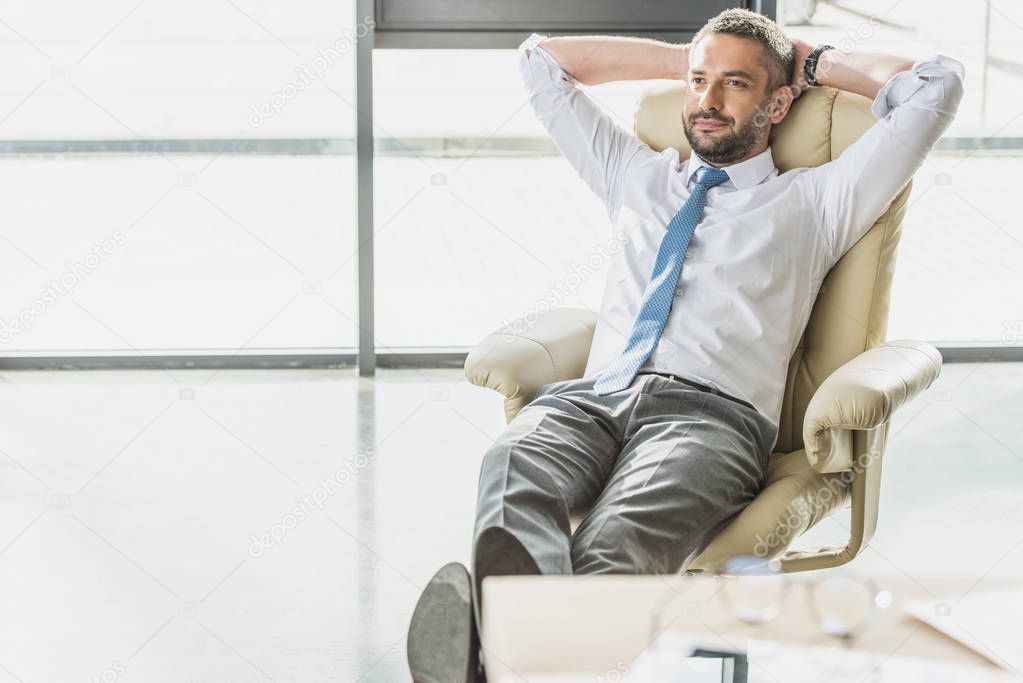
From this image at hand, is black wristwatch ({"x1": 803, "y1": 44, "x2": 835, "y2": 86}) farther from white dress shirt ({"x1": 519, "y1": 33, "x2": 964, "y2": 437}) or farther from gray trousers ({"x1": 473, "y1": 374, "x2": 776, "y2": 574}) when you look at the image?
gray trousers ({"x1": 473, "y1": 374, "x2": 776, "y2": 574})

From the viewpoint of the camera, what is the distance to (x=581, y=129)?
2613 millimetres

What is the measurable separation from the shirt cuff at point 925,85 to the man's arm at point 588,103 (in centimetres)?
49

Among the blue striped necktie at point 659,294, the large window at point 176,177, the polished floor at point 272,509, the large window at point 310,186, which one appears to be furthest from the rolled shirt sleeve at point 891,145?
the large window at point 176,177

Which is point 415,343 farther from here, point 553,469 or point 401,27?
point 553,469

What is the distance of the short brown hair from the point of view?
7.97 feet

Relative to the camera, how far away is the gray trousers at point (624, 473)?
6.08 feet

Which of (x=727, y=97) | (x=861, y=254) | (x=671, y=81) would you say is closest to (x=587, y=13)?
(x=671, y=81)

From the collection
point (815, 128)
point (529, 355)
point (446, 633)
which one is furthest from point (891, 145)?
point (446, 633)

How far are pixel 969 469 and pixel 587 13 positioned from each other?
6.25 ft

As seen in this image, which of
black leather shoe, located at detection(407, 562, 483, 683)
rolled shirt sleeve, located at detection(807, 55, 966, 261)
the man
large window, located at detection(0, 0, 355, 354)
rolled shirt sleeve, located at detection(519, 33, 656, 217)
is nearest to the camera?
black leather shoe, located at detection(407, 562, 483, 683)

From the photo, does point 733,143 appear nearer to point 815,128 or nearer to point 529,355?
point 815,128

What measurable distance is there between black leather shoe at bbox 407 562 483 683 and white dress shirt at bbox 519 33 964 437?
0.84 metres

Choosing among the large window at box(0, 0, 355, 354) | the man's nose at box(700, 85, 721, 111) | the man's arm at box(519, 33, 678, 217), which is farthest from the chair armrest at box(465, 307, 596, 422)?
the large window at box(0, 0, 355, 354)

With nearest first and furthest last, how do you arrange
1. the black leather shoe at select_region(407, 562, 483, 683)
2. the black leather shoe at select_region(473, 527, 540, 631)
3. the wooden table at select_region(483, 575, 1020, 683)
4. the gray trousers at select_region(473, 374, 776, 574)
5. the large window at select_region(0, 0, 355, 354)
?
1. the wooden table at select_region(483, 575, 1020, 683)
2. the black leather shoe at select_region(407, 562, 483, 683)
3. the black leather shoe at select_region(473, 527, 540, 631)
4. the gray trousers at select_region(473, 374, 776, 574)
5. the large window at select_region(0, 0, 355, 354)
